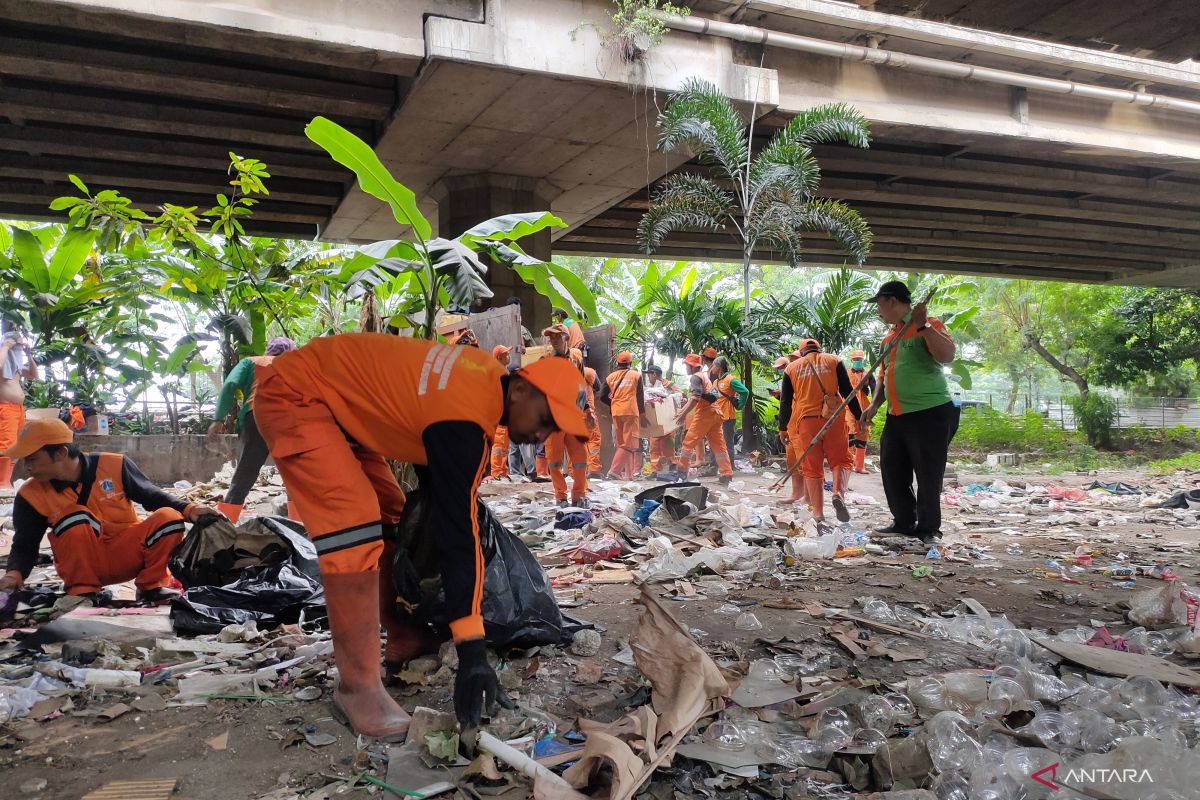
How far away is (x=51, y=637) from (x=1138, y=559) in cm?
604

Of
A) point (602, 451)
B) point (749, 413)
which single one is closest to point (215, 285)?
point (602, 451)

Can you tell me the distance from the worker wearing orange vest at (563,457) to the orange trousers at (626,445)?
2.65m

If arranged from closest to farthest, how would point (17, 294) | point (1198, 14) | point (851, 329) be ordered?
point (1198, 14)
point (17, 294)
point (851, 329)

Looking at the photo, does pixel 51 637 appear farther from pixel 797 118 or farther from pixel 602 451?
pixel 602 451

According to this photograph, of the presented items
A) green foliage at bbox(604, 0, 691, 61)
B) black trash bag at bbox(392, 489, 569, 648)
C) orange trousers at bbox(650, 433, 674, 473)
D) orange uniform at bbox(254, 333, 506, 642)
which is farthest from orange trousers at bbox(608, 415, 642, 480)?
orange uniform at bbox(254, 333, 506, 642)

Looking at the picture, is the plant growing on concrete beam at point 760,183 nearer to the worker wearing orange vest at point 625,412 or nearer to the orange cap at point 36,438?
the worker wearing orange vest at point 625,412

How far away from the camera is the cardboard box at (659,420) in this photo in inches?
456

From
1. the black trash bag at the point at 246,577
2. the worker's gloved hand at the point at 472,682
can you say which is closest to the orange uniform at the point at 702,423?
the black trash bag at the point at 246,577

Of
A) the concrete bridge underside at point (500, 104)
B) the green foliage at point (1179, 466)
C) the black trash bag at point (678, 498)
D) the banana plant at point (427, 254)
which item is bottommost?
the green foliage at point (1179, 466)

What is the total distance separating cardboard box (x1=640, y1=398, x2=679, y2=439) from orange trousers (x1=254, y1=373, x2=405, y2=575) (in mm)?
9224

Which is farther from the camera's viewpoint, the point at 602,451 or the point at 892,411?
the point at 602,451

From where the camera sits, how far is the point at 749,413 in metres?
14.1

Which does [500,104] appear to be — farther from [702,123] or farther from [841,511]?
[841,511]

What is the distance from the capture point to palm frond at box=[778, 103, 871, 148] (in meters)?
8.28
